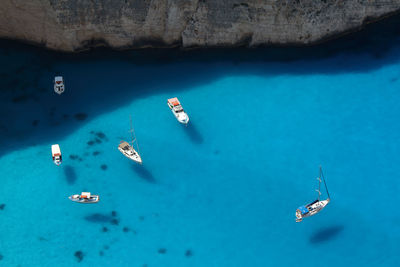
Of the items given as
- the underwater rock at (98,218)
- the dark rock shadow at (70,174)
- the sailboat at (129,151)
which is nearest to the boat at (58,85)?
the dark rock shadow at (70,174)

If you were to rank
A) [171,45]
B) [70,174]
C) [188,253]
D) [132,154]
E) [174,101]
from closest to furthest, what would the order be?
[188,253] < [70,174] < [132,154] < [174,101] < [171,45]

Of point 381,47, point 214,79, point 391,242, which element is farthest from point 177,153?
point 381,47

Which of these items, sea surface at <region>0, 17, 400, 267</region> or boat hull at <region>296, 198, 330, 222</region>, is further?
boat hull at <region>296, 198, 330, 222</region>

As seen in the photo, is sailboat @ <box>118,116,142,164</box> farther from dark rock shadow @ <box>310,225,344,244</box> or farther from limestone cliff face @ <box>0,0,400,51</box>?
dark rock shadow @ <box>310,225,344,244</box>

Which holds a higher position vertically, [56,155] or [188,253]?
[56,155]

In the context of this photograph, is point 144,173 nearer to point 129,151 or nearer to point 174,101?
point 129,151

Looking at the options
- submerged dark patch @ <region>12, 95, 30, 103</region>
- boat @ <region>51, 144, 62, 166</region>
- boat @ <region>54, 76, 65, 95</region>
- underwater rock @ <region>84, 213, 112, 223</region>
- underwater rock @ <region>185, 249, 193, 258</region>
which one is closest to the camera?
underwater rock @ <region>185, 249, 193, 258</region>

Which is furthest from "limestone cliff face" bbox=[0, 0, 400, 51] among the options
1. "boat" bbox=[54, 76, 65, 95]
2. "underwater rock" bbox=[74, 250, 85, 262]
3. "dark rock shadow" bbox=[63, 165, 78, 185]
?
"underwater rock" bbox=[74, 250, 85, 262]

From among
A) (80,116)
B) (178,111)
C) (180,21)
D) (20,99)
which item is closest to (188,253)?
(178,111)
